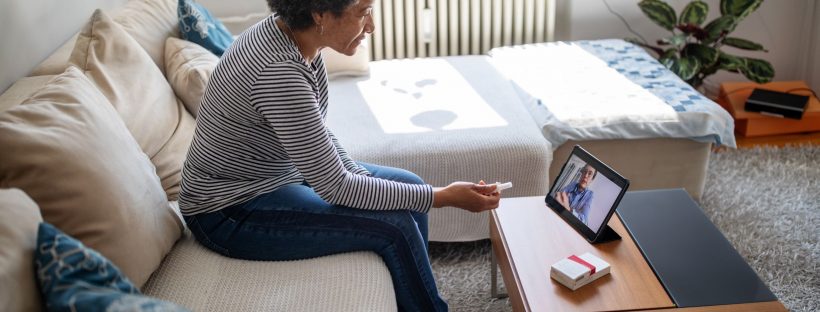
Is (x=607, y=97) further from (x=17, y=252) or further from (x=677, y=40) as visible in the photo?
(x=17, y=252)

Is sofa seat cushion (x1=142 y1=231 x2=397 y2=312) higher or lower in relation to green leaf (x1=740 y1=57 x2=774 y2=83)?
higher

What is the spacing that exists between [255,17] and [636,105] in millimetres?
1598

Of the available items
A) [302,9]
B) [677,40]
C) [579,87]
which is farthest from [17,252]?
[677,40]

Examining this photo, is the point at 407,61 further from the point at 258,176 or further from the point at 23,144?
the point at 23,144

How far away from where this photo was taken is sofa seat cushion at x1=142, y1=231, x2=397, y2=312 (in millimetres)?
1498

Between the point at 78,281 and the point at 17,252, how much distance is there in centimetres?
9

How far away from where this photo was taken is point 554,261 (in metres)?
1.67

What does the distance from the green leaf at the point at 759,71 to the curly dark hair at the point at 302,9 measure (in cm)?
209

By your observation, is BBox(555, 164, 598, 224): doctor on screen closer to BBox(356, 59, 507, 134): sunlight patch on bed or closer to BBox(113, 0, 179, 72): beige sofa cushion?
BBox(356, 59, 507, 134): sunlight patch on bed

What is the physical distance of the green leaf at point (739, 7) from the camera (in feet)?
10.0

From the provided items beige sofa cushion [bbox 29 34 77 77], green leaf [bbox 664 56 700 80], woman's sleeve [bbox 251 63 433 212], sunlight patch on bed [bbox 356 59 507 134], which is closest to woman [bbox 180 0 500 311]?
woman's sleeve [bbox 251 63 433 212]

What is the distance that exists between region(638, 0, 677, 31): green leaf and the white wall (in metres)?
0.27

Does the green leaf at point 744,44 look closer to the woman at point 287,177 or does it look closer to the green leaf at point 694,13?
the green leaf at point 694,13

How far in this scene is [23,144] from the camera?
51.6 inches
